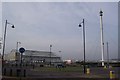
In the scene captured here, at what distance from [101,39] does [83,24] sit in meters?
49.0

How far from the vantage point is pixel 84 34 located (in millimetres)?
44375

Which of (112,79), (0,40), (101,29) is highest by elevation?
(101,29)

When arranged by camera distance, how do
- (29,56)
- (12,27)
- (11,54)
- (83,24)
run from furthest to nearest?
(29,56)
(11,54)
(12,27)
(83,24)

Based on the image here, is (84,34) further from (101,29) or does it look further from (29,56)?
(29,56)

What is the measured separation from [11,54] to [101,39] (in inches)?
2671

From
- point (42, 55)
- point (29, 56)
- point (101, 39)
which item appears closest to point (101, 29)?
point (101, 39)

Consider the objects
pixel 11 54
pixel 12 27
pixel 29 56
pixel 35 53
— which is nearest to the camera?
pixel 12 27

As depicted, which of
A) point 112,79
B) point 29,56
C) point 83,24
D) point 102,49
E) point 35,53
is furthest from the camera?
point 35,53

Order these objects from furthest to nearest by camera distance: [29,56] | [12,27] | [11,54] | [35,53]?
[35,53]
[29,56]
[11,54]
[12,27]

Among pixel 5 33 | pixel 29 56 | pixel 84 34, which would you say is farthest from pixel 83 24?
pixel 29 56

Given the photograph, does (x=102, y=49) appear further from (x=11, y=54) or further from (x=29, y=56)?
(x=29, y=56)

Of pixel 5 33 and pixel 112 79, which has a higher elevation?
pixel 5 33

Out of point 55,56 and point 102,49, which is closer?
point 102,49

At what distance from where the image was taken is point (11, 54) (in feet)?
483
